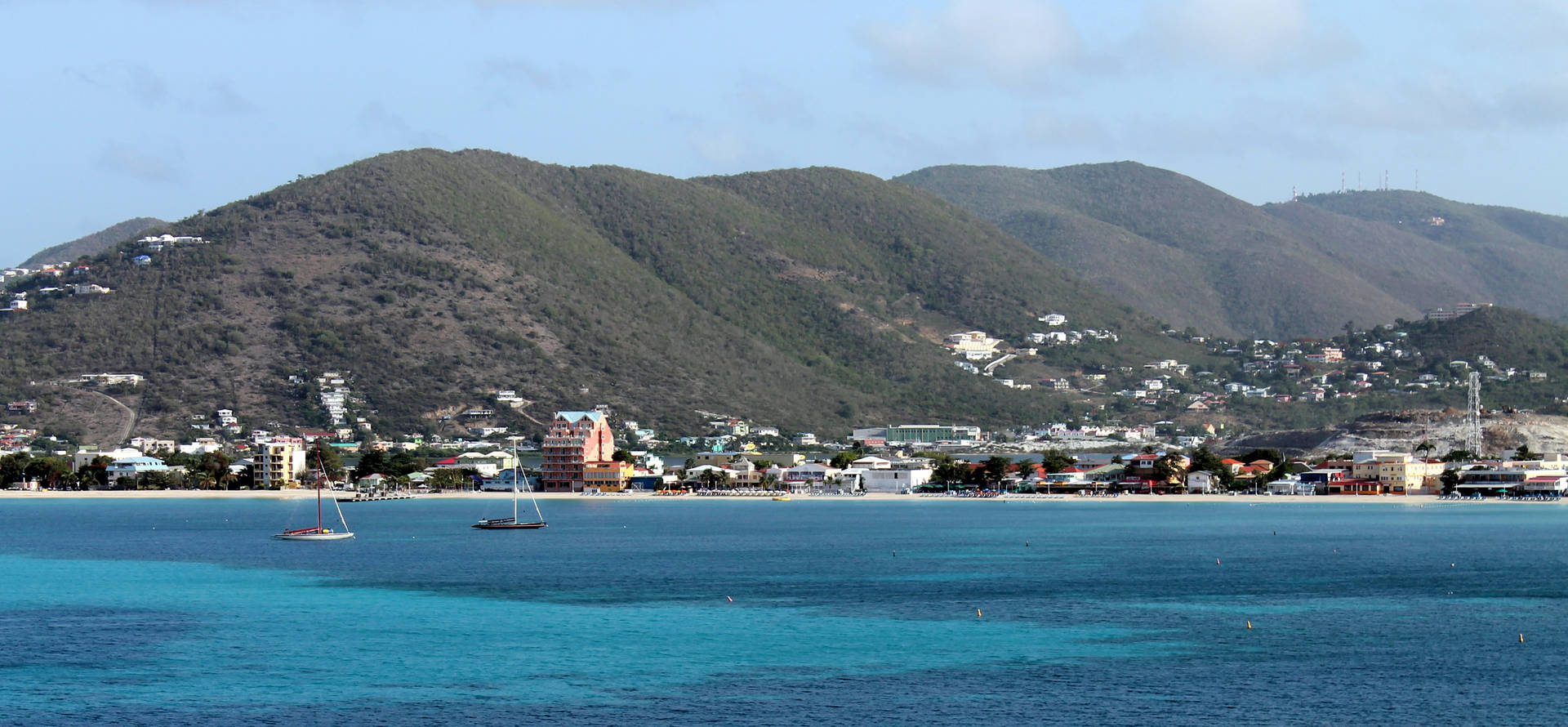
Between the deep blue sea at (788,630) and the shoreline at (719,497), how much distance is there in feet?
181

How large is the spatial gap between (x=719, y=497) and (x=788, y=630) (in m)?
121

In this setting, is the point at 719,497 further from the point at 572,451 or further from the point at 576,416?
the point at 576,416

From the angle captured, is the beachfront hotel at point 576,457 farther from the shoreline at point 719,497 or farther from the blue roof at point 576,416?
the shoreline at point 719,497

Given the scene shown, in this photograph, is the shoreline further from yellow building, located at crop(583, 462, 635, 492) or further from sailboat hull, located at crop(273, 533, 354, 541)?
sailboat hull, located at crop(273, 533, 354, 541)

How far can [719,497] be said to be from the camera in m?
180

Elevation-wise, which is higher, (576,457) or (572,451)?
(572,451)

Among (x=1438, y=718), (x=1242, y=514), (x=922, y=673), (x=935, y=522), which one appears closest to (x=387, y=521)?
(x=935, y=522)

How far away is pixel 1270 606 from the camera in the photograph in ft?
215

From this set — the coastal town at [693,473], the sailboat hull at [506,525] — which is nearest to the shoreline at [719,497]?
the coastal town at [693,473]

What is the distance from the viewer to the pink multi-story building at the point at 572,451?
17900 cm

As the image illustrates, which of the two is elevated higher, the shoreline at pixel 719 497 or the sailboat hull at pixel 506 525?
the shoreline at pixel 719 497

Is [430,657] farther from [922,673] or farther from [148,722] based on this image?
[922,673]

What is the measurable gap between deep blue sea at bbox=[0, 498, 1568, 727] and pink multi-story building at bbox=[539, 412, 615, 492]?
71283 mm

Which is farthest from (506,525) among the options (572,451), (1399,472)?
(1399,472)
